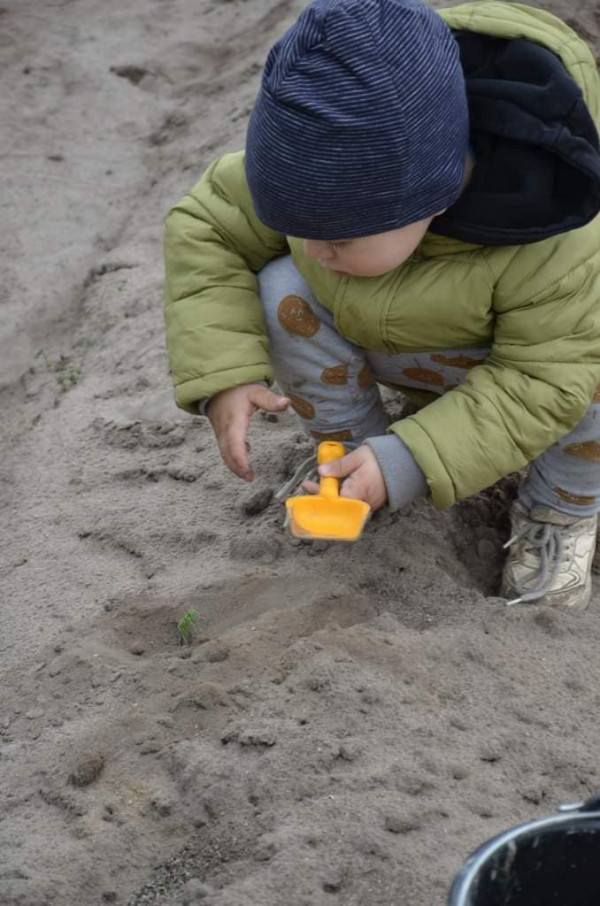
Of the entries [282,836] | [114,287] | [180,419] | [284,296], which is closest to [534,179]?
[284,296]

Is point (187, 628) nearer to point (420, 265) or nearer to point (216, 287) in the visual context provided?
point (216, 287)

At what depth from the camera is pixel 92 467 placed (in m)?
3.03

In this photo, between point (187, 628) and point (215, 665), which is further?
point (187, 628)

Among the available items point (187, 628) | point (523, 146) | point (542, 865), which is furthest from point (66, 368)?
point (542, 865)

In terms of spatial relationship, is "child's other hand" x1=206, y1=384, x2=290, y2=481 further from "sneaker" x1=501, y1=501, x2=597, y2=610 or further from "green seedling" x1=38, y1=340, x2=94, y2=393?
"green seedling" x1=38, y1=340, x2=94, y2=393

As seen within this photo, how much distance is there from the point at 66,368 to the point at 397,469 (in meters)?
1.57

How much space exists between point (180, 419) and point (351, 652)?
119cm

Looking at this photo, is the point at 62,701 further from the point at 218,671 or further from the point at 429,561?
the point at 429,561

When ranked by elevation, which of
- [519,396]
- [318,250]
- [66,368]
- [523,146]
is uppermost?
[523,146]

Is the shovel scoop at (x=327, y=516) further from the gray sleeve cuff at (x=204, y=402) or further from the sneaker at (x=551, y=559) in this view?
the sneaker at (x=551, y=559)

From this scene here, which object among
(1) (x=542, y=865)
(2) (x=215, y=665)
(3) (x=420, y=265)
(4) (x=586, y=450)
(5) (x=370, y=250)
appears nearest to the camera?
(1) (x=542, y=865)

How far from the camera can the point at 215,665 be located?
2.15m

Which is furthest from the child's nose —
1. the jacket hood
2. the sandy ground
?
the sandy ground

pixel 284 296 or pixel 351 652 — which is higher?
pixel 284 296
